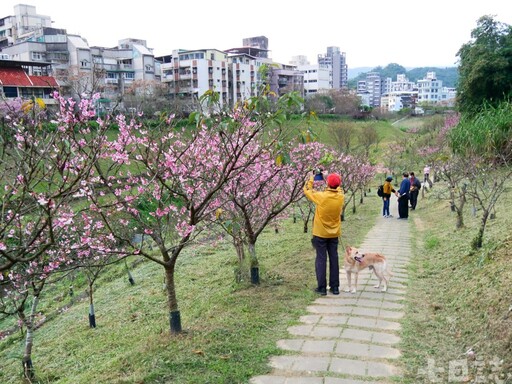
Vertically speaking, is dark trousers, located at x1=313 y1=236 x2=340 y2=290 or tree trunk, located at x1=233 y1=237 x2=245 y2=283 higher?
dark trousers, located at x1=313 y1=236 x2=340 y2=290

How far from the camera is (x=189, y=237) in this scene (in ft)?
19.4

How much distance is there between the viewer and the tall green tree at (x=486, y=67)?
2283 cm

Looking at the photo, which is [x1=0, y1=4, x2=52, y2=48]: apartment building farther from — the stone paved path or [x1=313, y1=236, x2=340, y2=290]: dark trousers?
the stone paved path

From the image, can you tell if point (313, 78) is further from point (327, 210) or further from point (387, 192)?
point (327, 210)

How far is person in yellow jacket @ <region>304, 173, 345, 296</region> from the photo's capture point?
6230mm

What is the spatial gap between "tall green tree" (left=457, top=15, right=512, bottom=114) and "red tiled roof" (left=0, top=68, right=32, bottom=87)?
28892 mm

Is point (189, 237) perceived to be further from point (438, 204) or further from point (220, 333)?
point (438, 204)

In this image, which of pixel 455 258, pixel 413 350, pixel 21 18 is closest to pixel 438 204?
pixel 455 258

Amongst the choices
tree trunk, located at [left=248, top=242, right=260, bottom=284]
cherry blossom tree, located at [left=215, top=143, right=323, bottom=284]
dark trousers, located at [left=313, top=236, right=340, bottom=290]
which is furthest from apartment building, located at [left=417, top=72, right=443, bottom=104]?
dark trousers, located at [left=313, top=236, right=340, bottom=290]

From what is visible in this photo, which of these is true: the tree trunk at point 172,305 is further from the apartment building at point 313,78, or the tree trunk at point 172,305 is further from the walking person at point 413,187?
the apartment building at point 313,78

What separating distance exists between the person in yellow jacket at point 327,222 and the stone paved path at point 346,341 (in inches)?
16.0

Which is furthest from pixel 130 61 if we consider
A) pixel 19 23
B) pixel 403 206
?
pixel 403 206

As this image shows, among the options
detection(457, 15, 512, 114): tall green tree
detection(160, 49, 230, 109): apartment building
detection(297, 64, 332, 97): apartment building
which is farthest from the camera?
detection(297, 64, 332, 97): apartment building

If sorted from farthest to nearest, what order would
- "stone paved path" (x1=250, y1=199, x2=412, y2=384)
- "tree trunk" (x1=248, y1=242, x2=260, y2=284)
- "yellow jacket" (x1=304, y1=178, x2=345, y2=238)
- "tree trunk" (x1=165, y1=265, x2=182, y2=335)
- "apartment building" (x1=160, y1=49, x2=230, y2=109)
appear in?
"apartment building" (x1=160, y1=49, x2=230, y2=109) → "tree trunk" (x1=248, y1=242, x2=260, y2=284) → "yellow jacket" (x1=304, y1=178, x2=345, y2=238) → "tree trunk" (x1=165, y1=265, x2=182, y2=335) → "stone paved path" (x1=250, y1=199, x2=412, y2=384)
